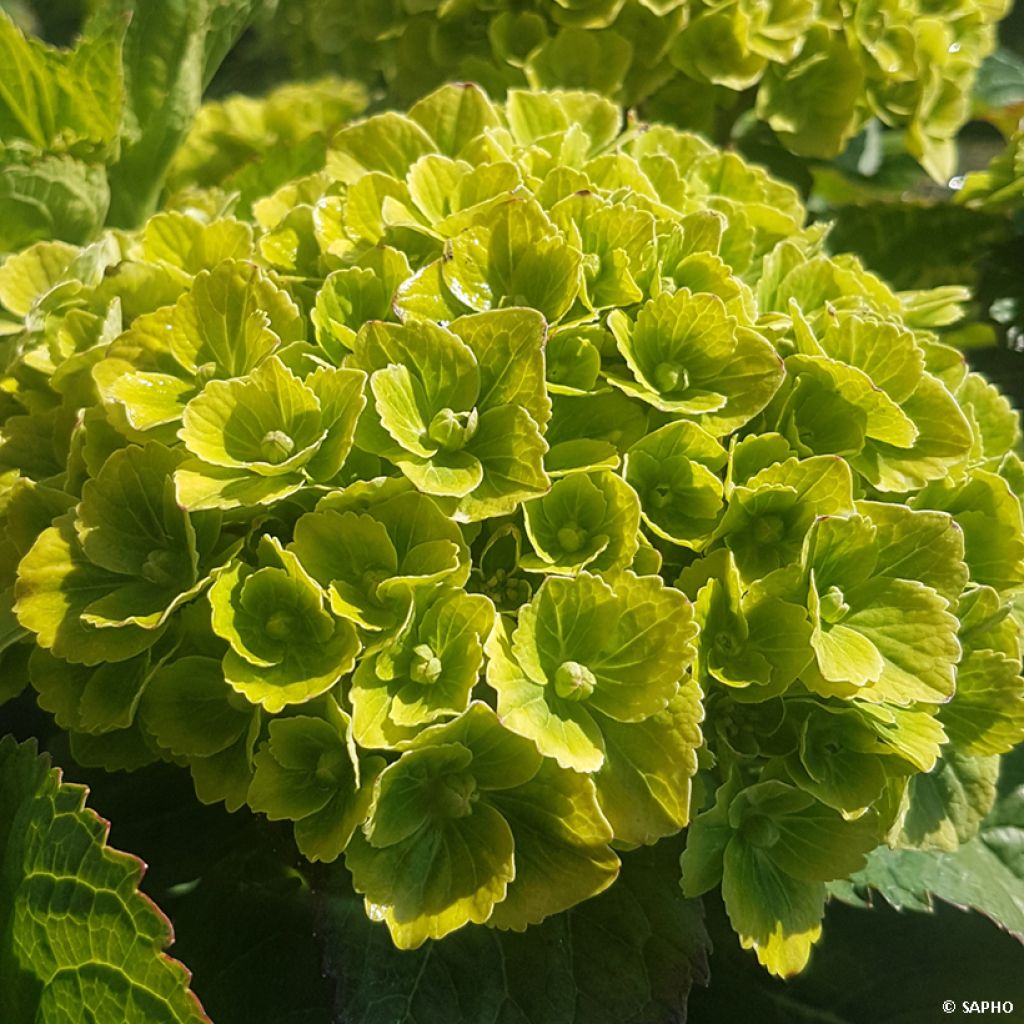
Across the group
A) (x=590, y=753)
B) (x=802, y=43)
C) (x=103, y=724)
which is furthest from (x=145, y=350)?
(x=802, y=43)

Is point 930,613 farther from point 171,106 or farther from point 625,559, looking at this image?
point 171,106

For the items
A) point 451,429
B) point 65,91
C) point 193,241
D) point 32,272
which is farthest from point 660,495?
point 65,91

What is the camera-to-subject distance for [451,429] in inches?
20.1

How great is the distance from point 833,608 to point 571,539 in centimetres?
13

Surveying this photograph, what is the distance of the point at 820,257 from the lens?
0.64m

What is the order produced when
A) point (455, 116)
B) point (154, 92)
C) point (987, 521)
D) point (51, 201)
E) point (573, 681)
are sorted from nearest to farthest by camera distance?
point (573, 681)
point (987, 521)
point (455, 116)
point (51, 201)
point (154, 92)

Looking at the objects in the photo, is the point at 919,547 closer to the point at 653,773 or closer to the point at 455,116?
the point at 653,773

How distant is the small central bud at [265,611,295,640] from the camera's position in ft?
1.63

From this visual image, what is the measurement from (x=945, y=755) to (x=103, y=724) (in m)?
0.46

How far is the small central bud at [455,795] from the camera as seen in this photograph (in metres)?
0.49

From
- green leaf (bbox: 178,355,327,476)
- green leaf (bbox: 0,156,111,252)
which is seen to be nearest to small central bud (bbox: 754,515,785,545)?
green leaf (bbox: 178,355,327,476)

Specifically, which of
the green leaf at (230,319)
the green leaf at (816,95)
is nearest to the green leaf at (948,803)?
the green leaf at (230,319)

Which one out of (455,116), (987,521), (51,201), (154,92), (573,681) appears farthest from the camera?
(154,92)

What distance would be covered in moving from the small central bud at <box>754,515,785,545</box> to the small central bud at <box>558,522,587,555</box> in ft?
0.30
